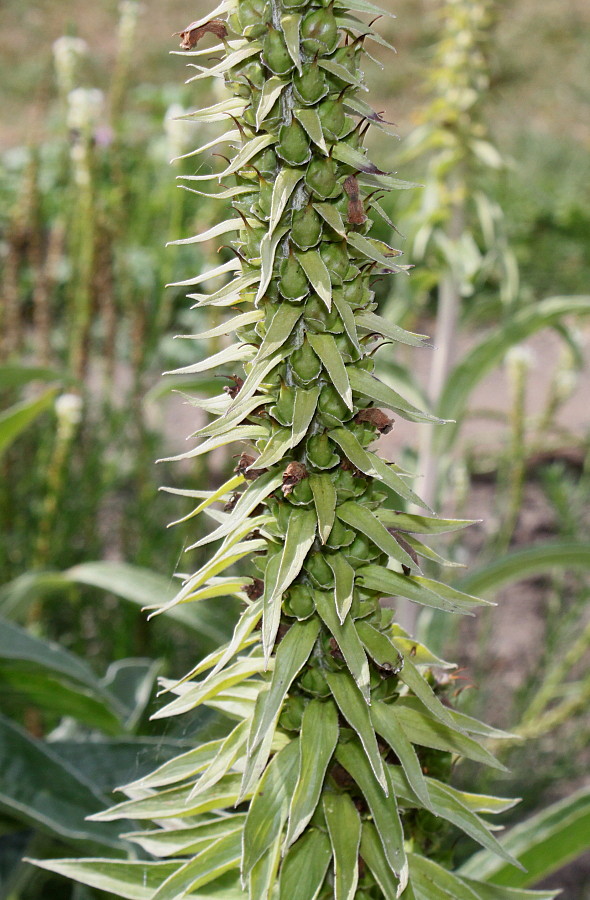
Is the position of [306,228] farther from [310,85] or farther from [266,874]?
[266,874]

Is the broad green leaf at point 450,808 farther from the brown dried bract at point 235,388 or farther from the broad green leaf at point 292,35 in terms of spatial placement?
the broad green leaf at point 292,35

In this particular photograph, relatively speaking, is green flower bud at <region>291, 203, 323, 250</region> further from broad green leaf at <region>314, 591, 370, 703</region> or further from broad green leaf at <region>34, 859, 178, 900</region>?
broad green leaf at <region>34, 859, 178, 900</region>

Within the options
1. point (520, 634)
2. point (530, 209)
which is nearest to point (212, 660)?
point (520, 634)

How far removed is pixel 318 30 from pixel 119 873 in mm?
538

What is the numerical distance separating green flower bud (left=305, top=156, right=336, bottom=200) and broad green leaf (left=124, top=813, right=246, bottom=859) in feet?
1.28

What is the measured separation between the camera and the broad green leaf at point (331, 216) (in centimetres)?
47

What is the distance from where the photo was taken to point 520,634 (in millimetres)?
2596

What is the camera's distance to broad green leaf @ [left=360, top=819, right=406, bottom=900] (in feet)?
1.76

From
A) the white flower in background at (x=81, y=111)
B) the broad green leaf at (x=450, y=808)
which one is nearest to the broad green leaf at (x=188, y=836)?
the broad green leaf at (x=450, y=808)

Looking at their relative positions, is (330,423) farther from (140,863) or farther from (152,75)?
(152,75)

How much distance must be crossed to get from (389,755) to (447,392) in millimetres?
1249

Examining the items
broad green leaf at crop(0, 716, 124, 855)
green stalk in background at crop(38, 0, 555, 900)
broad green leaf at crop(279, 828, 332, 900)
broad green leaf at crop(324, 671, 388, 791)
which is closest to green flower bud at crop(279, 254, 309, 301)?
green stalk in background at crop(38, 0, 555, 900)

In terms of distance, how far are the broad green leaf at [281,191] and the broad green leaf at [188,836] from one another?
374mm

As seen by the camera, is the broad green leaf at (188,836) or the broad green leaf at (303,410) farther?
the broad green leaf at (188,836)
